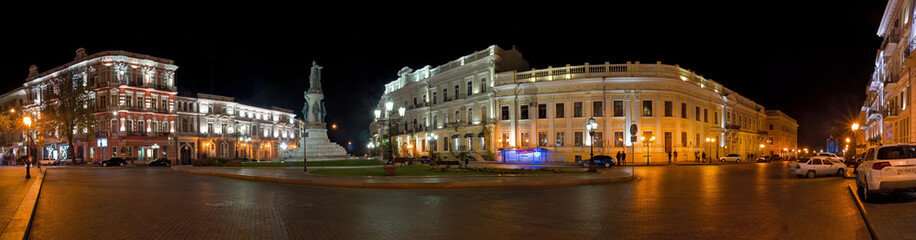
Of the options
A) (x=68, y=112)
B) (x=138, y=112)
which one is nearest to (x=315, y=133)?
(x=68, y=112)

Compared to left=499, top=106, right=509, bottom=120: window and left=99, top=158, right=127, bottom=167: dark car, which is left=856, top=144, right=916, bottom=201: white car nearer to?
left=499, top=106, right=509, bottom=120: window

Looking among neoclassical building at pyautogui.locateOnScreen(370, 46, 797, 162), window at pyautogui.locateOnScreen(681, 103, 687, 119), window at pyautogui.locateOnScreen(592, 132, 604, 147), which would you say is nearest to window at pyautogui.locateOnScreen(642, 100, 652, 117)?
neoclassical building at pyautogui.locateOnScreen(370, 46, 797, 162)

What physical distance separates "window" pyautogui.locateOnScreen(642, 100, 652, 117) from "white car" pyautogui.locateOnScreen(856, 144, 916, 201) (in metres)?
37.1

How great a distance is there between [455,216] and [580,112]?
136 feet

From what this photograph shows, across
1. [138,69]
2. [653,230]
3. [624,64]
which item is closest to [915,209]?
[653,230]

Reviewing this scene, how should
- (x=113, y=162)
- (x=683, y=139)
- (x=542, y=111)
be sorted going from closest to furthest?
(x=683, y=139) < (x=542, y=111) < (x=113, y=162)

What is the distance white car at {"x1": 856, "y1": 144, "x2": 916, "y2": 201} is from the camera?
11.1 meters

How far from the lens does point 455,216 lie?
1001 cm

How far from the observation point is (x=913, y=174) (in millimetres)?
11125

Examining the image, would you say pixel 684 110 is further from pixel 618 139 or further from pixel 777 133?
pixel 777 133

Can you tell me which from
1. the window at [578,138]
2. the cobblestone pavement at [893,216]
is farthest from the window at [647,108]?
the cobblestone pavement at [893,216]

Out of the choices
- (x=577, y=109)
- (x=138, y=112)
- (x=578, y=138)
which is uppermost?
(x=138, y=112)

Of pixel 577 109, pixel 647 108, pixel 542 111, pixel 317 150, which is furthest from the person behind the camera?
pixel 542 111

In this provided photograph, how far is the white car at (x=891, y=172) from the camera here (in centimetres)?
1114
